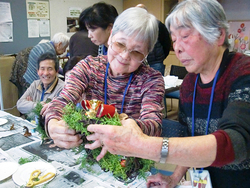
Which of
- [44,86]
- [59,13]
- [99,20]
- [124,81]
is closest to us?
[124,81]

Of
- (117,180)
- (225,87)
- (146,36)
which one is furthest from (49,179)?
(225,87)

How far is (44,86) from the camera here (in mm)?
2693

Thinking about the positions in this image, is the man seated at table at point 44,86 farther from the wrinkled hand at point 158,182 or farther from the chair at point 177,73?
the chair at point 177,73

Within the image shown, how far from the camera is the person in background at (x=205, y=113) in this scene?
2.53 ft

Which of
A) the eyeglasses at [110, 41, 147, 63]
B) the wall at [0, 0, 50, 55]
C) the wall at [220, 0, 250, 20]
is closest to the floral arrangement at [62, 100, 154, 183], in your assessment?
the eyeglasses at [110, 41, 147, 63]

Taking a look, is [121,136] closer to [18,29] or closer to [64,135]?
[64,135]

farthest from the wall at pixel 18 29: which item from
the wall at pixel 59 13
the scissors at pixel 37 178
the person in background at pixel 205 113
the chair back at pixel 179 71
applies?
the person in background at pixel 205 113

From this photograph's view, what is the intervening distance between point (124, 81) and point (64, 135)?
0.42 meters

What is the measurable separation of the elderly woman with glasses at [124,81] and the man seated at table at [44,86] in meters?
1.42

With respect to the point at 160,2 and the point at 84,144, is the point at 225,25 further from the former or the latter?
the point at 160,2

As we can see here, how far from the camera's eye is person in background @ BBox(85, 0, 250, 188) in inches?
30.4

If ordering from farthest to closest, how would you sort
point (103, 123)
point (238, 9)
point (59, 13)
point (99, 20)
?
1. point (238, 9)
2. point (59, 13)
3. point (99, 20)
4. point (103, 123)

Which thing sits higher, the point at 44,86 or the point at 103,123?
the point at 103,123

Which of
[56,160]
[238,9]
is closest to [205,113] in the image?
[56,160]
